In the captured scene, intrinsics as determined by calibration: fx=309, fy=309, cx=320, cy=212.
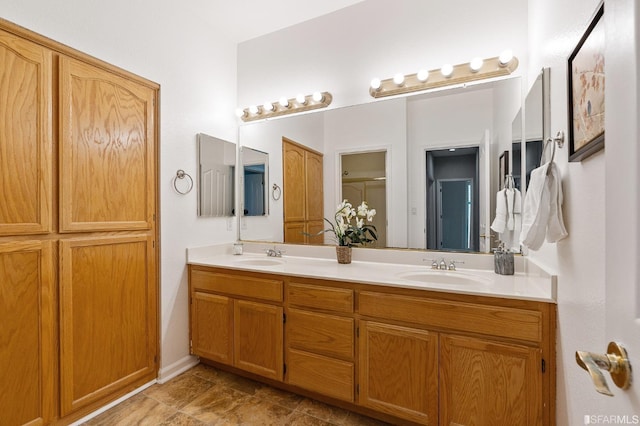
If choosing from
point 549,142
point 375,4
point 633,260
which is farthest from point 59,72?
point 549,142

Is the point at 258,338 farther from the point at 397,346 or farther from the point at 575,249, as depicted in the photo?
the point at 575,249

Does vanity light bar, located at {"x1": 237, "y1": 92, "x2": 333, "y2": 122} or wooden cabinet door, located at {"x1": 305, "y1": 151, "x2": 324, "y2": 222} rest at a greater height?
vanity light bar, located at {"x1": 237, "y1": 92, "x2": 333, "y2": 122}

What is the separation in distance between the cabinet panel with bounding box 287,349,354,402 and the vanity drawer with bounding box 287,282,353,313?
303mm

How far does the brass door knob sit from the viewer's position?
0.45 metres

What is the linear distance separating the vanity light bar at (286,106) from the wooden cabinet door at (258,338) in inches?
63.6

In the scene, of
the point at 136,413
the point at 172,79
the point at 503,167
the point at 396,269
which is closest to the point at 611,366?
the point at 396,269

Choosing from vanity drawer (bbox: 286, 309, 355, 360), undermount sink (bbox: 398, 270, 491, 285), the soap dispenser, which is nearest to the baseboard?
vanity drawer (bbox: 286, 309, 355, 360)

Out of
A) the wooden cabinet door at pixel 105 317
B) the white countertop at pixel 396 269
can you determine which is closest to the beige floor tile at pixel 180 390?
the wooden cabinet door at pixel 105 317

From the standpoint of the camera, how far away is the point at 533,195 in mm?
1263

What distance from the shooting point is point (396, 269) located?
2.06 m

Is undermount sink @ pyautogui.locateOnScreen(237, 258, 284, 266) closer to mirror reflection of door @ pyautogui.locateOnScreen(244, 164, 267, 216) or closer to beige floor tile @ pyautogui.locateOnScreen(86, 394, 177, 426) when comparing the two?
mirror reflection of door @ pyautogui.locateOnScreen(244, 164, 267, 216)

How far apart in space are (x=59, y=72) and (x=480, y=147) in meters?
2.51

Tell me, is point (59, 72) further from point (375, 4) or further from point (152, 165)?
point (375, 4)

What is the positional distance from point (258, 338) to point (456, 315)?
50.2 inches
